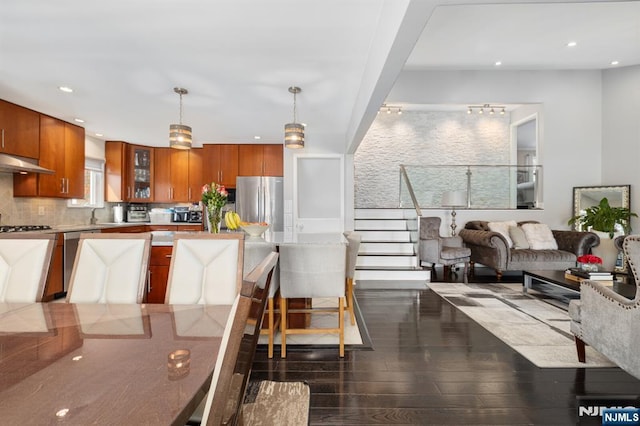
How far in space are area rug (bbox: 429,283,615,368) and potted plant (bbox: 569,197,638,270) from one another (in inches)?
88.2

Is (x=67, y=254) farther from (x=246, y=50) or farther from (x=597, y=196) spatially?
(x=597, y=196)

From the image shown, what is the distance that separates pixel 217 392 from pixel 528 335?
333 cm

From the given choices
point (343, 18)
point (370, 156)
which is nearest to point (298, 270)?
point (343, 18)

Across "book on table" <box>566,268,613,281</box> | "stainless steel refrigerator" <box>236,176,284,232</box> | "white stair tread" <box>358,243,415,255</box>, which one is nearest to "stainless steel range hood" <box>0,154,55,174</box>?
"stainless steel refrigerator" <box>236,176,284,232</box>

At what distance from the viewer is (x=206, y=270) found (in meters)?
1.80

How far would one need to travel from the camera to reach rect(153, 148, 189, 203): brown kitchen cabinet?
6.63 m

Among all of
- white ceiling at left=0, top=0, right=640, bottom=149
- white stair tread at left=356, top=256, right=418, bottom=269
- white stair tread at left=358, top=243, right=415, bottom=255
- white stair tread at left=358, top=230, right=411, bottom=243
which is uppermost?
white ceiling at left=0, top=0, right=640, bottom=149

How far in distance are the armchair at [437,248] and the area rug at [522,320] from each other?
19.7 inches

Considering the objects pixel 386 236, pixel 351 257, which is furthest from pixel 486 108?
pixel 351 257

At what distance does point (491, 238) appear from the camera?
17.2 ft

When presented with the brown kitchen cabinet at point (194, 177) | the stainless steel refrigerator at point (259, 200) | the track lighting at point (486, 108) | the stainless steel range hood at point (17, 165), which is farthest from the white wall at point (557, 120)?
the stainless steel range hood at point (17, 165)

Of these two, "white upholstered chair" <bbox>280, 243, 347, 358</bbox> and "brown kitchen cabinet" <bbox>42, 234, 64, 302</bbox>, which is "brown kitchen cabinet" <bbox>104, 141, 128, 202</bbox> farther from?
"white upholstered chair" <bbox>280, 243, 347, 358</bbox>

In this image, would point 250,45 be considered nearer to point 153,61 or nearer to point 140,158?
point 153,61

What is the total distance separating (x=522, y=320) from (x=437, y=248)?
85.4 inches
